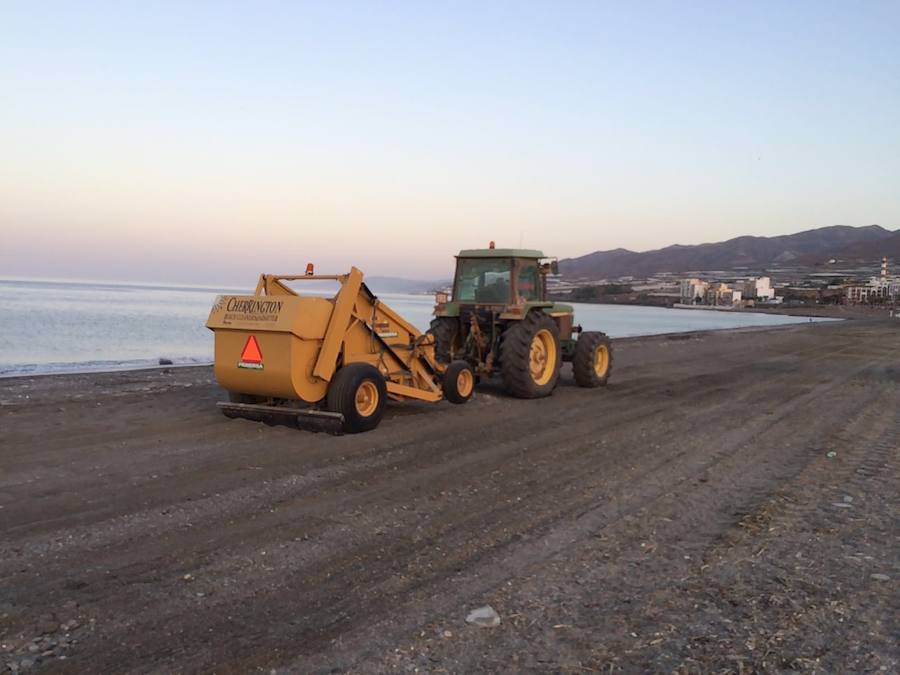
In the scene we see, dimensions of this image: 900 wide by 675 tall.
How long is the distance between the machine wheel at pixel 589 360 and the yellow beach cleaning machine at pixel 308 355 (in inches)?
192

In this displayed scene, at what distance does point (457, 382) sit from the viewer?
11039 mm

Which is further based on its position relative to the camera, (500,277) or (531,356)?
(500,277)

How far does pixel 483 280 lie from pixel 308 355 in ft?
15.9

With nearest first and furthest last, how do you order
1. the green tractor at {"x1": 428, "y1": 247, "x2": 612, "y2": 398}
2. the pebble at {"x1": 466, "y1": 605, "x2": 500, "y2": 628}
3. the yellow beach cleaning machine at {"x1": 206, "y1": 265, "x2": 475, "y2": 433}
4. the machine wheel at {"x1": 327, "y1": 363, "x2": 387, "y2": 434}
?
the pebble at {"x1": 466, "y1": 605, "x2": 500, "y2": 628} < the yellow beach cleaning machine at {"x1": 206, "y1": 265, "x2": 475, "y2": 433} < the machine wheel at {"x1": 327, "y1": 363, "x2": 387, "y2": 434} < the green tractor at {"x1": 428, "y1": 247, "x2": 612, "y2": 398}

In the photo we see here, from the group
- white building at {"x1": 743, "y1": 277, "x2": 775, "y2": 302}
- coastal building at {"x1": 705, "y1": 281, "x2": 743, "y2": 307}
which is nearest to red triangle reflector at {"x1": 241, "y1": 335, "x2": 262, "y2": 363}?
coastal building at {"x1": 705, "y1": 281, "x2": 743, "y2": 307}

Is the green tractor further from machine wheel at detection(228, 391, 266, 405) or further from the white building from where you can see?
the white building

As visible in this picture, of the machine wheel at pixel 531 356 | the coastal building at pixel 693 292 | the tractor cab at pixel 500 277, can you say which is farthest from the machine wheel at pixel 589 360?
the coastal building at pixel 693 292

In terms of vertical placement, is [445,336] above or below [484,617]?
above

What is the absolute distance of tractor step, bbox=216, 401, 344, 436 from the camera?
8.73 metres

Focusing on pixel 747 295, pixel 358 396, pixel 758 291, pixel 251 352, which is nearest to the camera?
pixel 251 352

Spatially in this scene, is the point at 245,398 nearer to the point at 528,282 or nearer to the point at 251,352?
the point at 251,352

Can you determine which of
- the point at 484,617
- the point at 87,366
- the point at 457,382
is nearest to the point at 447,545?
the point at 484,617

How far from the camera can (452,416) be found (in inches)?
416

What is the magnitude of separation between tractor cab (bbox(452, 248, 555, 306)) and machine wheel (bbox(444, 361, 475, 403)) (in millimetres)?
1763
